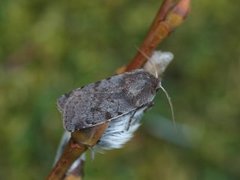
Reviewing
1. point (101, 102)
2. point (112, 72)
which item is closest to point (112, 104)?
point (101, 102)

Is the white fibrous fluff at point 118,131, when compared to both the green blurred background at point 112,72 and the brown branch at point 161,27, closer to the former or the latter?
the brown branch at point 161,27

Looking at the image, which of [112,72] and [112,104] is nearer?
[112,104]

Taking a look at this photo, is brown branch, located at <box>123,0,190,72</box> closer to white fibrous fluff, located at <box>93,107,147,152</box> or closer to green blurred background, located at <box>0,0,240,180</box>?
white fibrous fluff, located at <box>93,107,147,152</box>

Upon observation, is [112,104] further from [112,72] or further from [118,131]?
[112,72]

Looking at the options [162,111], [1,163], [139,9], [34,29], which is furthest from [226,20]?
[1,163]

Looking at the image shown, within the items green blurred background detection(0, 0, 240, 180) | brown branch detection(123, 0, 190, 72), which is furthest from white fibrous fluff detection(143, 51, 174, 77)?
green blurred background detection(0, 0, 240, 180)
